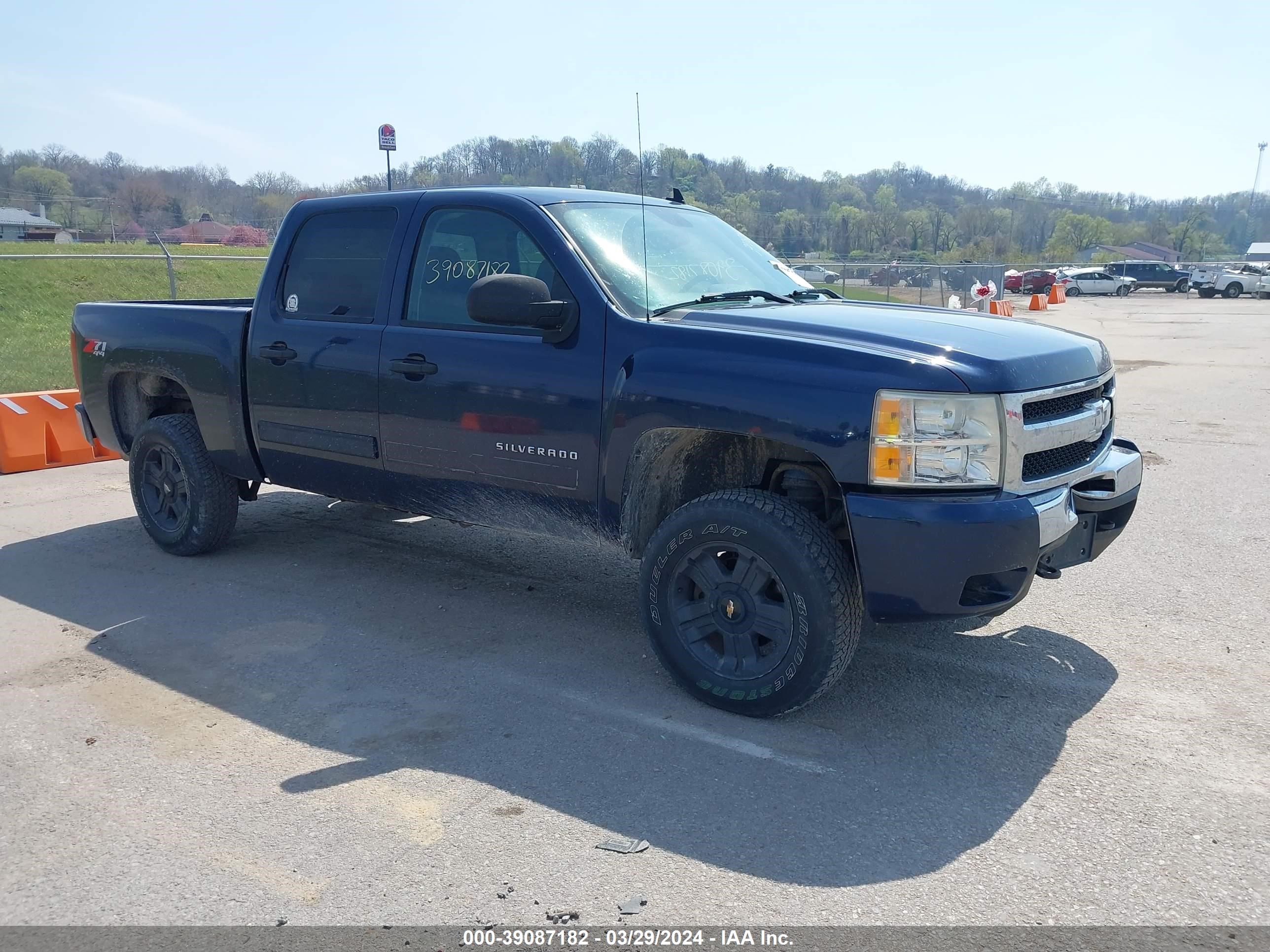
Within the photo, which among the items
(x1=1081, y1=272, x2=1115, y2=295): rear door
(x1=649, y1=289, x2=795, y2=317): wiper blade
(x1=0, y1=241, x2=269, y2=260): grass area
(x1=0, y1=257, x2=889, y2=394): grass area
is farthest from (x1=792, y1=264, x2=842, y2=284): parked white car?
(x1=1081, y1=272, x2=1115, y2=295): rear door

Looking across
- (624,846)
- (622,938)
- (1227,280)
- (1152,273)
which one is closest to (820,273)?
(624,846)

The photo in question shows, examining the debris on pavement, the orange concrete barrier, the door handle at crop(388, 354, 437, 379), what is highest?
the door handle at crop(388, 354, 437, 379)

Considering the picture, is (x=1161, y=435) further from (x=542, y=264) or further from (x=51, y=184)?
(x=51, y=184)

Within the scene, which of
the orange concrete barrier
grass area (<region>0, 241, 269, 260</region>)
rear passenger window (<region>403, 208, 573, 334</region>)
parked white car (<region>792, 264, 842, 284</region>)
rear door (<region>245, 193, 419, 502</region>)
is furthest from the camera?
grass area (<region>0, 241, 269, 260</region>)

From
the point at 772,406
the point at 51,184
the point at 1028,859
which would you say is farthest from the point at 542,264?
the point at 51,184

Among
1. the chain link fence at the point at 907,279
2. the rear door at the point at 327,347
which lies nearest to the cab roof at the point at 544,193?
the rear door at the point at 327,347

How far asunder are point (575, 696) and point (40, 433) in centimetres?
682

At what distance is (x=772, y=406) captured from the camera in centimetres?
383

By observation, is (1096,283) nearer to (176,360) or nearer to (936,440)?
(176,360)

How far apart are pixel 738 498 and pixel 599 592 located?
1.81m

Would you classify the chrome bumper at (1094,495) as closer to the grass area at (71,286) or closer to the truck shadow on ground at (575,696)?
the truck shadow on ground at (575,696)

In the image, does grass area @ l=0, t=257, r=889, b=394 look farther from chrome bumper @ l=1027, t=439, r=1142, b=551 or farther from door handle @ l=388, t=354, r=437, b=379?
chrome bumper @ l=1027, t=439, r=1142, b=551

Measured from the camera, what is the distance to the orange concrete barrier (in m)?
8.84

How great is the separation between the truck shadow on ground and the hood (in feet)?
4.28
